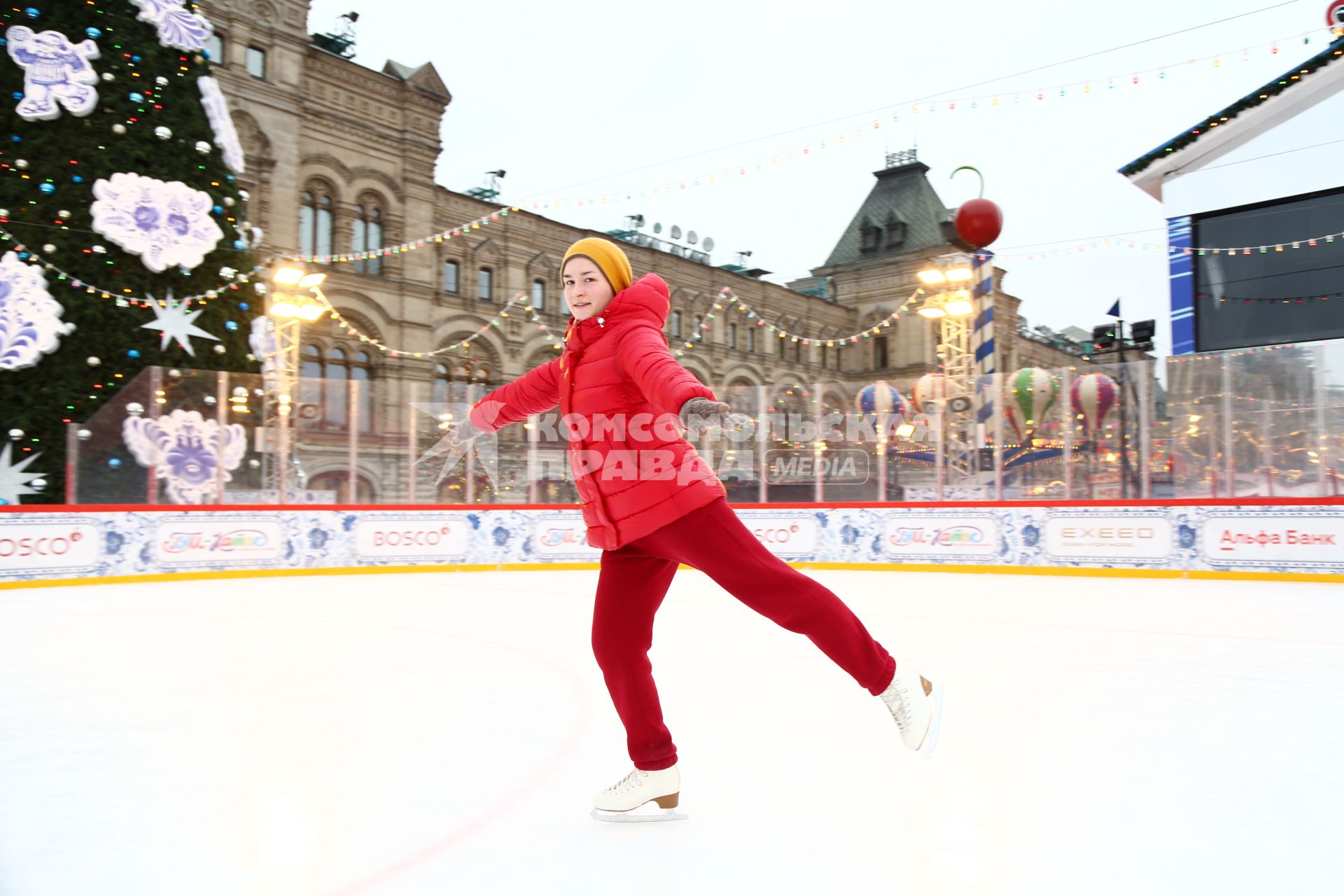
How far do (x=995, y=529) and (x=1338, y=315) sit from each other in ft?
23.3

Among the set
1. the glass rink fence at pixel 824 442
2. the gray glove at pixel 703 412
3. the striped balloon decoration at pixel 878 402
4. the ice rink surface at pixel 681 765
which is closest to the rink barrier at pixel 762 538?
the glass rink fence at pixel 824 442

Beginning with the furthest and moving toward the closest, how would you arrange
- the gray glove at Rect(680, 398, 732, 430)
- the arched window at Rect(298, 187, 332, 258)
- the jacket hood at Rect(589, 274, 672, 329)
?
the arched window at Rect(298, 187, 332, 258), the jacket hood at Rect(589, 274, 672, 329), the gray glove at Rect(680, 398, 732, 430)

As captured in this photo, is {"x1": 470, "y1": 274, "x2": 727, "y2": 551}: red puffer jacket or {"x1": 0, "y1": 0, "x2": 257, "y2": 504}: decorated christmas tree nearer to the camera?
{"x1": 470, "y1": 274, "x2": 727, "y2": 551}: red puffer jacket

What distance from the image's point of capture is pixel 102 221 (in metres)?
9.34

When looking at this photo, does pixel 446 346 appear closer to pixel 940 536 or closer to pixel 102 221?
pixel 102 221

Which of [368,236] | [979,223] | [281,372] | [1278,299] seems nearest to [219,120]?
[281,372]

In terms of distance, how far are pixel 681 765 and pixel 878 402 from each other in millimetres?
10265

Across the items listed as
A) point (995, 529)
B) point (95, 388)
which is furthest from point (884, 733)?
point (95, 388)

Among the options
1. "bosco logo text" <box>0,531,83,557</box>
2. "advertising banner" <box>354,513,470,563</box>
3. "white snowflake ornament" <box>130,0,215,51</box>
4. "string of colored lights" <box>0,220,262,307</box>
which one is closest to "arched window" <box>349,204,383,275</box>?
"white snowflake ornament" <box>130,0,215,51</box>

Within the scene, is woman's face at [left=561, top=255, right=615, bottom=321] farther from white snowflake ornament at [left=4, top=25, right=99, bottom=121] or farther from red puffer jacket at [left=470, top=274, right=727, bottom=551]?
white snowflake ornament at [left=4, top=25, right=99, bottom=121]

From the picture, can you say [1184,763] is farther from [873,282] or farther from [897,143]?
[897,143]

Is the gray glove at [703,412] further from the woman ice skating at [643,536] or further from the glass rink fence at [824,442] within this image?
the glass rink fence at [824,442]

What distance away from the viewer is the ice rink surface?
1783 mm

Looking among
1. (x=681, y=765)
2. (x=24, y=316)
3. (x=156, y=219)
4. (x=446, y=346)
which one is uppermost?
(x=446, y=346)
